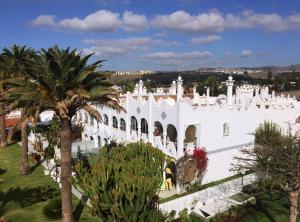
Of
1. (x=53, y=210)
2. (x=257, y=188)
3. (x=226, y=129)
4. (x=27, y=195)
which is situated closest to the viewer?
(x=53, y=210)

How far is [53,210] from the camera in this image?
17.9 metres

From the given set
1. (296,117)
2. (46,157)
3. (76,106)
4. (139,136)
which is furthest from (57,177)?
(296,117)

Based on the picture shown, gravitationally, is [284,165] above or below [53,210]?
above

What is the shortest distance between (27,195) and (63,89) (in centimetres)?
935

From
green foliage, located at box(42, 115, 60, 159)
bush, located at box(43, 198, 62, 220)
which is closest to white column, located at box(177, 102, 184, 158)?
bush, located at box(43, 198, 62, 220)

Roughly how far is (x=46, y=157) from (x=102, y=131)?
5695mm

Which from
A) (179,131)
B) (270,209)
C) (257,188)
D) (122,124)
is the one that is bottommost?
(270,209)

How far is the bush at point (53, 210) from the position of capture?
57.9 ft

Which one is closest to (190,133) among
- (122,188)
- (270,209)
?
(270,209)

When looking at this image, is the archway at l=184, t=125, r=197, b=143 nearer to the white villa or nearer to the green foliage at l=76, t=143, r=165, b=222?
the white villa

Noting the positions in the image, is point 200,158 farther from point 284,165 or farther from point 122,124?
point 122,124

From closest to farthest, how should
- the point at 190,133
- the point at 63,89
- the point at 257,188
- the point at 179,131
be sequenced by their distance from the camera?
the point at 63,89 < the point at 179,131 < the point at 257,188 < the point at 190,133

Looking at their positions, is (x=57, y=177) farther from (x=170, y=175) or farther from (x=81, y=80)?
(x=81, y=80)

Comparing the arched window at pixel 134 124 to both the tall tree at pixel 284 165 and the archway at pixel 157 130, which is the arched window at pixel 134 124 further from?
the tall tree at pixel 284 165
